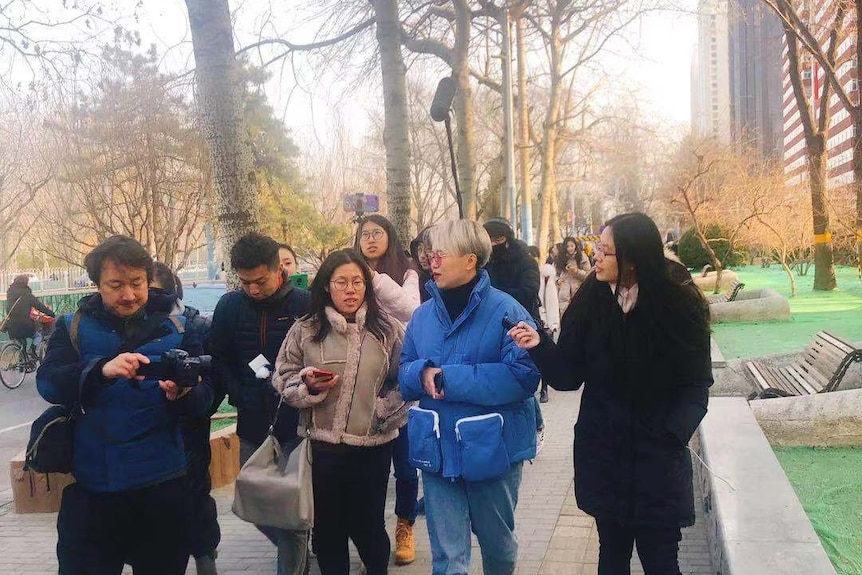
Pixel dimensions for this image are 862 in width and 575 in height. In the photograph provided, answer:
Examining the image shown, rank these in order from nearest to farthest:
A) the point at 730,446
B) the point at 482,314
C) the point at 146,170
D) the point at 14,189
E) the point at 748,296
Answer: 1. the point at 482,314
2. the point at 730,446
3. the point at 146,170
4. the point at 748,296
5. the point at 14,189

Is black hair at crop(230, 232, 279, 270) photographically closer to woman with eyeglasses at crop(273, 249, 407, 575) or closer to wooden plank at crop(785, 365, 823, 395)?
woman with eyeglasses at crop(273, 249, 407, 575)

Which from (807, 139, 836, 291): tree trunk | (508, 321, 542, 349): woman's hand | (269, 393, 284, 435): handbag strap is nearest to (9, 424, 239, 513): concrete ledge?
(269, 393, 284, 435): handbag strap

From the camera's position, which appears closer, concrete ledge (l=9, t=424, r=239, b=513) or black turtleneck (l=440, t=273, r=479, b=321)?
black turtleneck (l=440, t=273, r=479, b=321)

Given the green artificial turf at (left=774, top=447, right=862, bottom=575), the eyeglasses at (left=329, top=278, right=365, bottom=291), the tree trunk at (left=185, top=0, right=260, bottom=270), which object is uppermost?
the tree trunk at (left=185, top=0, right=260, bottom=270)

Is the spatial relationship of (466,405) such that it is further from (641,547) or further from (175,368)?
(175,368)

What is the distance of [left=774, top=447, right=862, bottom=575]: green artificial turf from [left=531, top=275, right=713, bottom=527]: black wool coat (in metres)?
1.62

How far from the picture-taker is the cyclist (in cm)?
1428

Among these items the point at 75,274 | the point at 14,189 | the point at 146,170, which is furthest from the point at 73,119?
the point at 75,274

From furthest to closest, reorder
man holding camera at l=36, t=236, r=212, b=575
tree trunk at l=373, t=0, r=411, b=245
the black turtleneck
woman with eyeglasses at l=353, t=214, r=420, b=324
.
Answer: tree trunk at l=373, t=0, r=411, b=245, woman with eyeglasses at l=353, t=214, r=420, b=324, the black turtleneck, man holding camera at l=36, t=236, r=212, b=575

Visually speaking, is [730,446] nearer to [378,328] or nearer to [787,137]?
[378,328]

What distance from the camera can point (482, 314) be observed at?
3207 mm

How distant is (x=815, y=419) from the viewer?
5773 millimetres

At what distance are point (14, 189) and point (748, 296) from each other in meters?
20.3

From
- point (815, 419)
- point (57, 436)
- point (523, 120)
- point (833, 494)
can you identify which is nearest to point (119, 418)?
point (57, 436)
